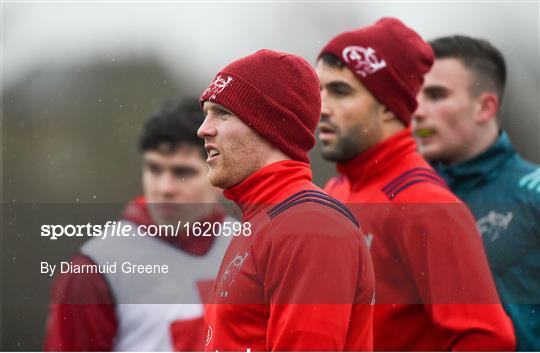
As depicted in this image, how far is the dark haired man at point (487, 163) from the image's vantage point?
3.56m

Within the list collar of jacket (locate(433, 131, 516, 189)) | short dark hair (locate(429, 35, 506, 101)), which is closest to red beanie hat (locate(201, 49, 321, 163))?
collar of jacket (locate(433, 131, 516, 189))

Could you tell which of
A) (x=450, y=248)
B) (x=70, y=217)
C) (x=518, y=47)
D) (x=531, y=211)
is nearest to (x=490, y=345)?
(x=450, y=248)

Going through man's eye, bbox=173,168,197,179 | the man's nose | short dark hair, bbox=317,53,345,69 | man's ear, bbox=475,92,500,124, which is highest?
the man's nose

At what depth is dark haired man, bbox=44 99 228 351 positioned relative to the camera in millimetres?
3441

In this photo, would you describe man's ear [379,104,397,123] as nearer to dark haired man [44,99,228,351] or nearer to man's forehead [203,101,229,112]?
dark haired man [44,99,228,351]

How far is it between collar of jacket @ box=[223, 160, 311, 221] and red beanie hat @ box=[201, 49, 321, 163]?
0.23ft

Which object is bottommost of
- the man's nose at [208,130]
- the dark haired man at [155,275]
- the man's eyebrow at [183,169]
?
the dark haired man at [155,275]

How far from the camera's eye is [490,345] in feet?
9.68

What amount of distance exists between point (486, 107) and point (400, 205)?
3.58 ft

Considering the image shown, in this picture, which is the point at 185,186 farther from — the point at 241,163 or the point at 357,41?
the point at 241,163

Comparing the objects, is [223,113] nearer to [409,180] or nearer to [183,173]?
[409,180]

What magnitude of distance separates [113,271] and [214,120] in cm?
106

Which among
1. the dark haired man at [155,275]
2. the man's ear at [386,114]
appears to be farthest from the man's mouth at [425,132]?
the dark haired man at [155,275]

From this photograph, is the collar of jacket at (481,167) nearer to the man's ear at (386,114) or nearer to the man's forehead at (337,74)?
the man's ear at (386,114)
